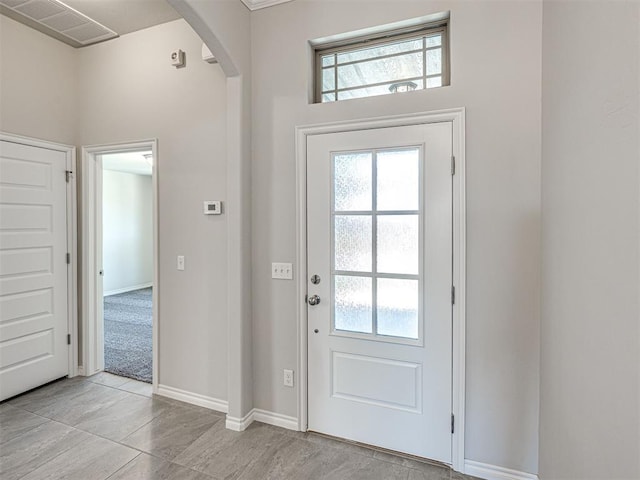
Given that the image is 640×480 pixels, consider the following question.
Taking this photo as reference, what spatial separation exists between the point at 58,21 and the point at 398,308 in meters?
3.43

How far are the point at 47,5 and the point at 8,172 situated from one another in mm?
1296

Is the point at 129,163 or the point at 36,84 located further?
the point at 129,163

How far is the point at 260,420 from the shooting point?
2395 millimetres

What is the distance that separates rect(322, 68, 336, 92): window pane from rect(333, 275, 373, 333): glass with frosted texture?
1.30m

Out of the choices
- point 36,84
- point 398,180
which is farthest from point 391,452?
point 36,84

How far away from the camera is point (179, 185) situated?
2.65 meters

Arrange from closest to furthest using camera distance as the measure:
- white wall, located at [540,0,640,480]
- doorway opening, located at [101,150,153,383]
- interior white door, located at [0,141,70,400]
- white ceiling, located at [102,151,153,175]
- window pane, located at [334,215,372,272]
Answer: white wall, located at [540,0,640,480] < window pane, located at [334,215,372,272] < interior white door, located at [0,141,70,400] < doorway opening, located at [101,150,153,383] < white ceiling, located at [102,151,153,175]

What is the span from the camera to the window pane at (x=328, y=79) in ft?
7.42

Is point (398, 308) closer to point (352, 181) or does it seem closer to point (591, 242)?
point (352, 181)

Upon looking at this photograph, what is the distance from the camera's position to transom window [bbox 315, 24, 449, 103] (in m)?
2.00

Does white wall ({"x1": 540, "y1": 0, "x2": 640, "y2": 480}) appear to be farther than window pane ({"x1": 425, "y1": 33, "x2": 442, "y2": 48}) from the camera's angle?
No

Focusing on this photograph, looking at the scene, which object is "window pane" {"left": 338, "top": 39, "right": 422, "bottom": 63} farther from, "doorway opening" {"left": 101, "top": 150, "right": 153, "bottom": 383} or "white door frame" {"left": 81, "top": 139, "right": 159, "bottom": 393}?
"doorway opening" {"left": 101, "top": 150, "right": 153, "bottom": 383}

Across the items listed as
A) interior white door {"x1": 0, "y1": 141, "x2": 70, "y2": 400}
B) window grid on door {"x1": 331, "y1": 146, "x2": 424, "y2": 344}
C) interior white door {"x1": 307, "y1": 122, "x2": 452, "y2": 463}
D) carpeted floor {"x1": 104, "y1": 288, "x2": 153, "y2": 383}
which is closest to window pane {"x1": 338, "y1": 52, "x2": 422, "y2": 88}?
interior white door {"x1": 307, "y1": 122, "x2": 452, "y2": 463}

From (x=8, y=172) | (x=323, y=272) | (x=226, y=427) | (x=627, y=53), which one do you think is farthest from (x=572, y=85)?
(x=8, y=172)
